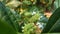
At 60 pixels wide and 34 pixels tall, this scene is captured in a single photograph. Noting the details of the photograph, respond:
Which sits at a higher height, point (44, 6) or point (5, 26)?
point (5, 26)

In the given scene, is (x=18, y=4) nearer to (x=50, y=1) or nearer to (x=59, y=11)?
(x=50, y=1)

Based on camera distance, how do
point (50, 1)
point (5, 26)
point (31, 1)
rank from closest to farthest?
point (5, 26) → point (50, 1) → point (31, 1)

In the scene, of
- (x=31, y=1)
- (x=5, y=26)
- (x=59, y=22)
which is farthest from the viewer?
(x=31, y=1)

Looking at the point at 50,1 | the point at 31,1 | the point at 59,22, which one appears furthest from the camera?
the point at 31,1

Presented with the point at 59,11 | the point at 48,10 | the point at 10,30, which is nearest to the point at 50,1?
the point at 48,10

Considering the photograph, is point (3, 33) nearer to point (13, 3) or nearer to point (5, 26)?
point (5, 26)

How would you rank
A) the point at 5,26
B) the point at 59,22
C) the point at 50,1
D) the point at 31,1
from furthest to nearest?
the point at 31,1
the point at 50,1
the point at 59,22
the point at 5,26

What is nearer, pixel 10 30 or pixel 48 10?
pixel 10 30

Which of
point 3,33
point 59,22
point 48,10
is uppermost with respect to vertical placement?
point 3,33

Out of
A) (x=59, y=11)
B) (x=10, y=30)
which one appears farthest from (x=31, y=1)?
(x=10, y=30)
